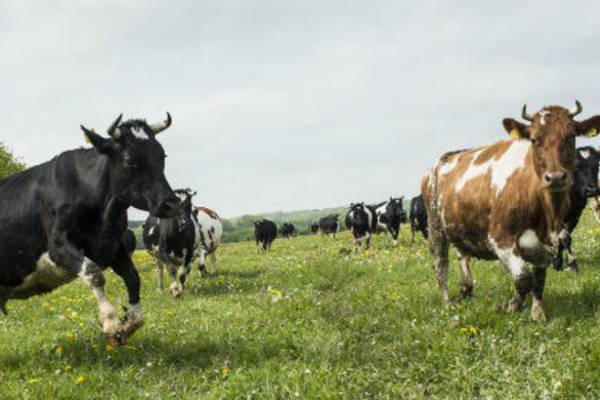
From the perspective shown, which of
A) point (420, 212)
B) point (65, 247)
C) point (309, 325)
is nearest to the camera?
point (65, 247)

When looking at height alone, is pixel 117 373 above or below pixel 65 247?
below

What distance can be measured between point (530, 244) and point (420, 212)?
65.2 ft

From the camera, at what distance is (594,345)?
500cm

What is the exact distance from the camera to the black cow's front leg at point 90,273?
5.63 m

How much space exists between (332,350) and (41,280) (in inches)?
164

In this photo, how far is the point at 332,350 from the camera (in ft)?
19.3

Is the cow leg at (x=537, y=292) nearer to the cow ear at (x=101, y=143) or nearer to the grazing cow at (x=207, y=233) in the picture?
the cow ear at (x=101, y=143)

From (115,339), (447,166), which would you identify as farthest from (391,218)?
(115,339)

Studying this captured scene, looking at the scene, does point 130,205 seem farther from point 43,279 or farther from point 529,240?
point 529,240

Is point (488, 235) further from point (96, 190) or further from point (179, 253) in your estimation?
point (179, 253)

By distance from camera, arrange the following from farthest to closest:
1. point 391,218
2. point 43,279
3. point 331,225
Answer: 1. point 331,225
2. point 391,218
3. point 43,279

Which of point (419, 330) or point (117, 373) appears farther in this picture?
point (419, 330)

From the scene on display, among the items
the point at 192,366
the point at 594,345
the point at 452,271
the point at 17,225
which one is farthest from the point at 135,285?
the point at 452,271

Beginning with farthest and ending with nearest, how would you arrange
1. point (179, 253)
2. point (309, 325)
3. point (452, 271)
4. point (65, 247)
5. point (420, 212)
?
1. point (420, 212)
2. point (179, 253)
3. point (452, 271)
4. point (309, 325)
5. point (65, 247)
